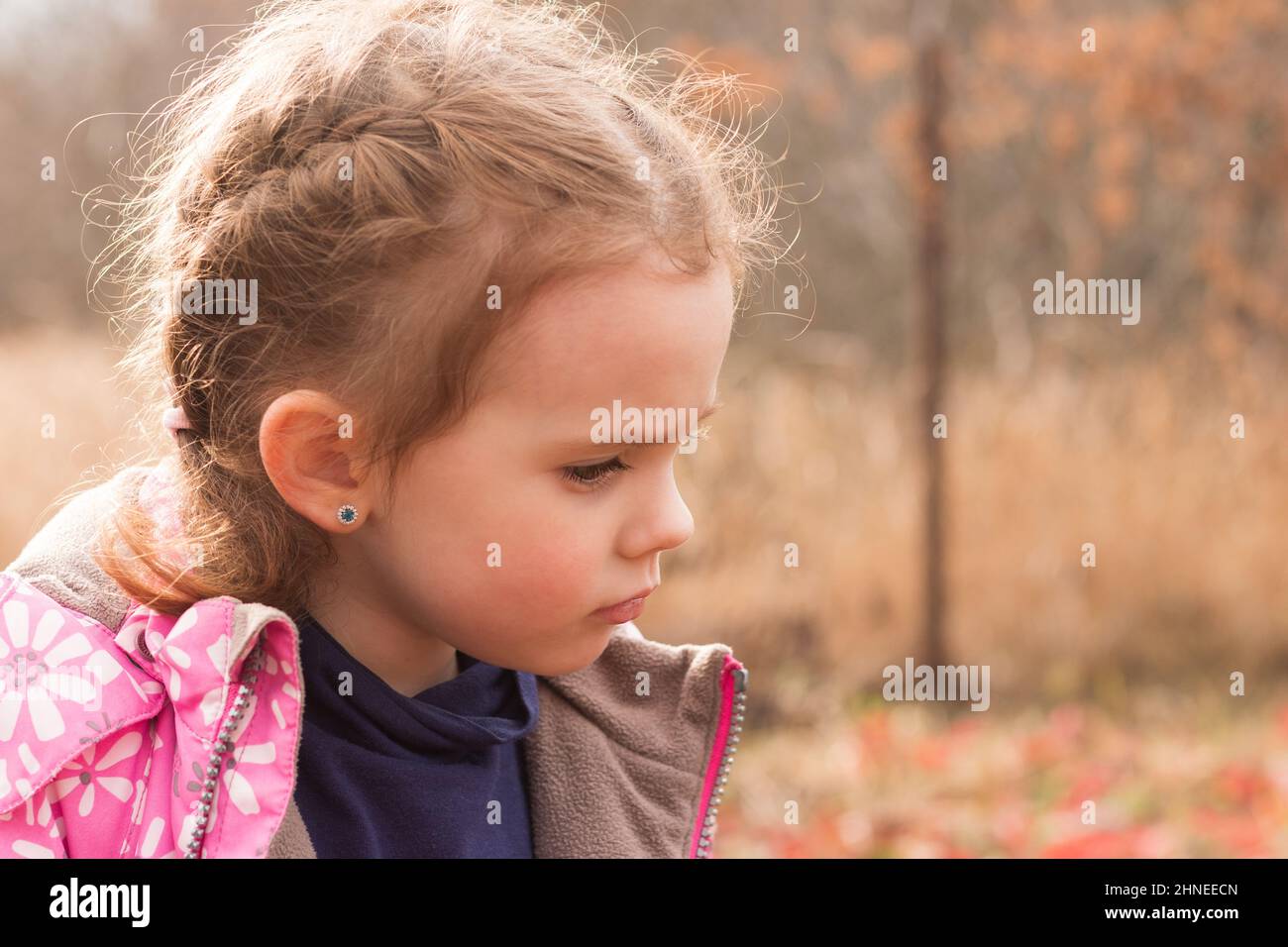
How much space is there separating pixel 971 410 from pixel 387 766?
3.62 metres

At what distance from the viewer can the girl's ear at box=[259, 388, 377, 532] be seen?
139cm

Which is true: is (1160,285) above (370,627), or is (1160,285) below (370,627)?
above

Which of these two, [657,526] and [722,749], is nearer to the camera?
[657,526]

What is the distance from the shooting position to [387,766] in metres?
1.47

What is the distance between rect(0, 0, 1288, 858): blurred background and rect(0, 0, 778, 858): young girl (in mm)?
2456

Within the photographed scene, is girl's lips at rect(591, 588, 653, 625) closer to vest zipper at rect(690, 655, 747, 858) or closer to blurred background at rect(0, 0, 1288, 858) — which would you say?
vest zipper at rect(690, 655, 747, 858)

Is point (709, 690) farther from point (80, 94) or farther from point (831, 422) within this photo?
point (80, 94)

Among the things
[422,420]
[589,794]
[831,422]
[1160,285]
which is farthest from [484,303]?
[1160,285]

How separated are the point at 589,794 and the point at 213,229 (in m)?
0.75

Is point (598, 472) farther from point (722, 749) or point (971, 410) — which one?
point (971, 410)

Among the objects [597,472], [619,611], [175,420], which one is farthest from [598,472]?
[175,420]

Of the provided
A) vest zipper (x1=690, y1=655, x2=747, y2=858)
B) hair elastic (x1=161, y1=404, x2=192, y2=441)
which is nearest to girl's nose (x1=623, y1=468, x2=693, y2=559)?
vest zipper (x1=690, y1=655, x2=747, y2=858)

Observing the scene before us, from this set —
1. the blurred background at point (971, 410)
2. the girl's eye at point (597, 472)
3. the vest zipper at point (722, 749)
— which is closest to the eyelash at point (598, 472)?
the girl's eye at point (597, 472)

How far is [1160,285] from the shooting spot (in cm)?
532
